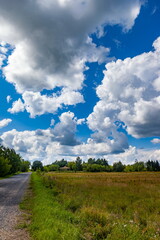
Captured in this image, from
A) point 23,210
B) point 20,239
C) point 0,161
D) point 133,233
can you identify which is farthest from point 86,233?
point 0,161

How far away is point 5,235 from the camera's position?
21.7ft

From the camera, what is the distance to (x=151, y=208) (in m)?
11.7

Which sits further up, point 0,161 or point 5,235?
point 0,161

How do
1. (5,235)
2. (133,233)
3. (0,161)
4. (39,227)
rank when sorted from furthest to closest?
(0,161)
(39,227)
(5,235)
(133,233)

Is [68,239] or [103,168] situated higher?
[103,168]

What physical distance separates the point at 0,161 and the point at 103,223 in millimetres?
39100

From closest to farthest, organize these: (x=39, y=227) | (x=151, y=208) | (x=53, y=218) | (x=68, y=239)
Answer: (x=68, y=239)
(x=39, y=227)
(x=53, y=218)
(x=151, y=208)

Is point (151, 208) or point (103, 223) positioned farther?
point (151, 208)

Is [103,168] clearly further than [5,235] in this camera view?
Yes

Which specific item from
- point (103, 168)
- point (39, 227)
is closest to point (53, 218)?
point (39, 227)

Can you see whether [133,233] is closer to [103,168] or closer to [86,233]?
[86,233]

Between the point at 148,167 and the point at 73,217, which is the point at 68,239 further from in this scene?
A: the point at 148,167

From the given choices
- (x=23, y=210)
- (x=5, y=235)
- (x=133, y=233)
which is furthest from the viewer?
(x=23, y=210)

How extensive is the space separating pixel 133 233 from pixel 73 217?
331 centimetres
